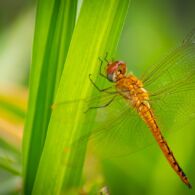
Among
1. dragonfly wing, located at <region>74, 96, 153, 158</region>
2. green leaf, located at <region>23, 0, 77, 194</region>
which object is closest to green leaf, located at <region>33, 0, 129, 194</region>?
green leaf, located at <region>23, 0, 77, 194</region>

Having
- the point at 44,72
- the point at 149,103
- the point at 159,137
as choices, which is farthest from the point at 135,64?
the point at 44,72

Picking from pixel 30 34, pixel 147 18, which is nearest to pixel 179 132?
pixel 147 18

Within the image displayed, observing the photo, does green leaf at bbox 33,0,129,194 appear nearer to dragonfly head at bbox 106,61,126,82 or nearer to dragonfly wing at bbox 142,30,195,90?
dragonfly head at bbox 106,61,126,82

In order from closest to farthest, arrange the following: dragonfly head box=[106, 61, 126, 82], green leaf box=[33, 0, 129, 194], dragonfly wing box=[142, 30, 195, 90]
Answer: green leaf box=[33, 0, 129, 194], dragonfly head box=[106, 61, 126, 82], dragonfly wing box=[142, 30, 195, 90]

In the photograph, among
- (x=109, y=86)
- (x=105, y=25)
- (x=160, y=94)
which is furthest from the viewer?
(x=160, y=94)

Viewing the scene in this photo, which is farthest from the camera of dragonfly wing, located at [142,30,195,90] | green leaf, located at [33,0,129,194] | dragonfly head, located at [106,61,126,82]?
dragonfly wing, located at [142,30,195,90]

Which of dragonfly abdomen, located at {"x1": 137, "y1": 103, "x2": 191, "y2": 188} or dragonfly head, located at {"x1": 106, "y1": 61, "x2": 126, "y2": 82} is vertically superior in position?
dragonfly head, located at {"x1": 106, "y1": 61, "x2": 126, "y2": 82}

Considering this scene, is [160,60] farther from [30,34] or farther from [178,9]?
[178,9]

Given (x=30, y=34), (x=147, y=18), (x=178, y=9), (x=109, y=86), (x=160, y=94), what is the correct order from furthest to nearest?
(x=178, y=9), (x=30, y=34), (x=147, y=18), (x=160, y=94), (x=109, y=86)

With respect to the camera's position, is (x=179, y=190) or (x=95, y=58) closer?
(x=95, y=58)
